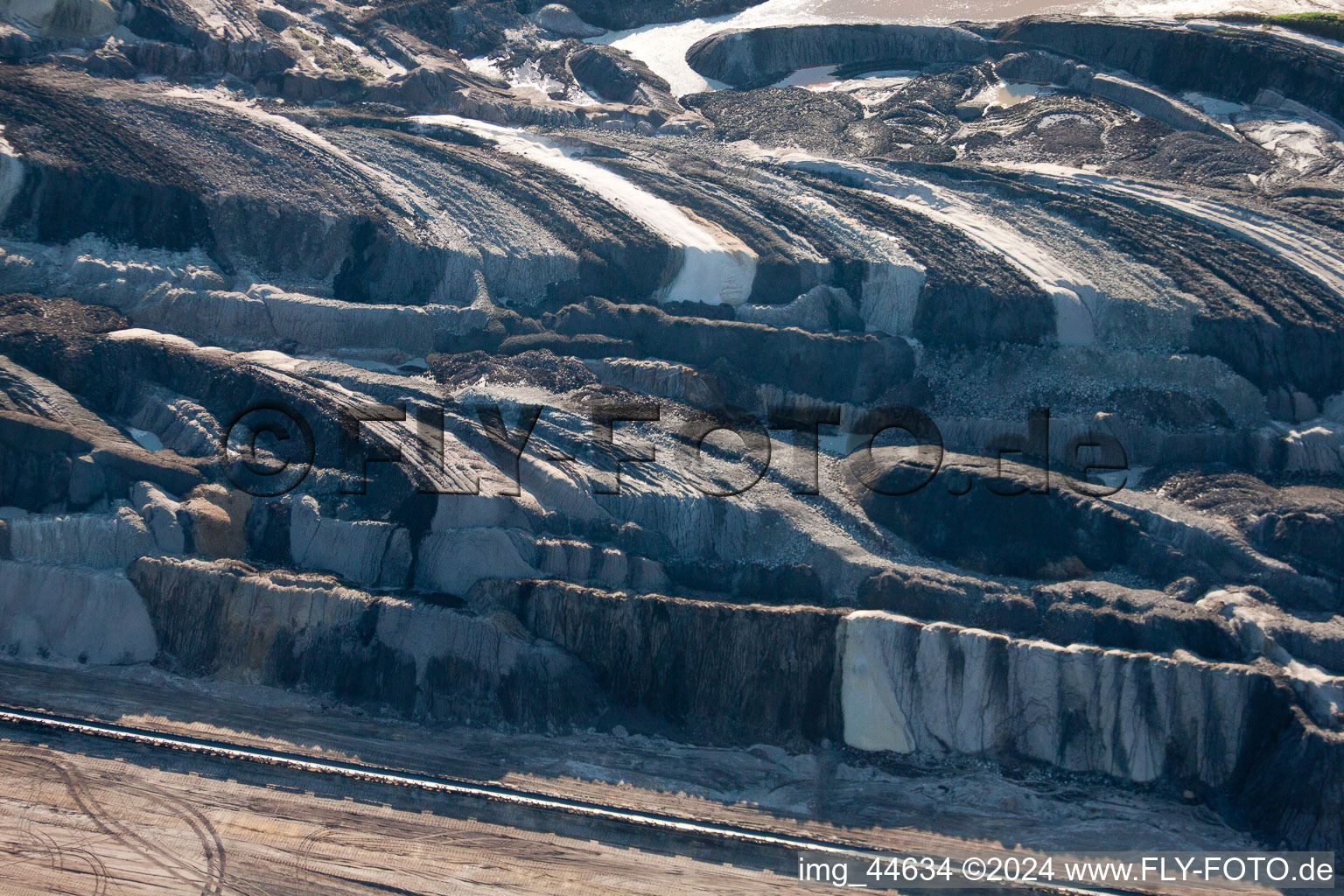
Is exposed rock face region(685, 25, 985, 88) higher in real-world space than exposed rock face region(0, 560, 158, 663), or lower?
higher

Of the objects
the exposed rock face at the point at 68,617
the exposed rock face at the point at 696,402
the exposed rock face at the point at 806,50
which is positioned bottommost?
the exposed rock face at the point at 68,617

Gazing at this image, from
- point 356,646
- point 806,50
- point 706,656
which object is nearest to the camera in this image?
point 706,656

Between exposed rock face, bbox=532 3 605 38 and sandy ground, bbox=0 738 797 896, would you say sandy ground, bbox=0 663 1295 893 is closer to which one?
sandy ground, bbox=0 738 797 896

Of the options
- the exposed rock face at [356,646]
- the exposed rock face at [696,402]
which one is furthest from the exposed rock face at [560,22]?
the exposed rock face at [356,646]

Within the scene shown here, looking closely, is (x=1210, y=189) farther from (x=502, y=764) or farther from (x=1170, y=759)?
(x=502, y=764)

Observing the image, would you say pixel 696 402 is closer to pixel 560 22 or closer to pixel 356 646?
pixel 356 646

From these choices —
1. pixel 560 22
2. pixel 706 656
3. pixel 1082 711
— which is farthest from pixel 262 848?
pixel 560 22

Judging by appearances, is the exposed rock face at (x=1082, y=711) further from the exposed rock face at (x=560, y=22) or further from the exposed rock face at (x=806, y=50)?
the exposed rock face at (x=560, y=22)

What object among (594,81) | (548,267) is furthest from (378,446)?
(594,81)

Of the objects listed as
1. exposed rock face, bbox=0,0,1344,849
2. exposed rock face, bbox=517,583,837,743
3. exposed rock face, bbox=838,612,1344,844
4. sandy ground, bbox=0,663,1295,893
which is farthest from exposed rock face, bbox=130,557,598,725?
exposed rock face, bbox=838,612,1344,844

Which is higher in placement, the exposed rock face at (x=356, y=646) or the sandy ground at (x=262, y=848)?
the exposed rock face at (x=356, y=646)

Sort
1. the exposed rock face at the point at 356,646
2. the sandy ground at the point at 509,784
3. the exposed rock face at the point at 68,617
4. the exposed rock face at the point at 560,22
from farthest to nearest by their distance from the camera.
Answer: the exposed rock face at the point at 560,22 < the exposed rock face at the point at 68,617 < the exposed rock face at the point at 356,646 < the sandy ground at the point at 509,784

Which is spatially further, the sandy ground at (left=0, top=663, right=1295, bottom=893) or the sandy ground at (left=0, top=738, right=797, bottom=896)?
the sandy ground at (left=0, top=663, right=1295, bottom=893)
